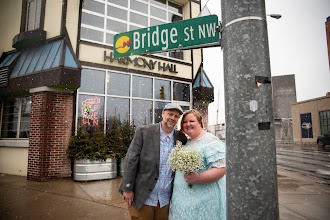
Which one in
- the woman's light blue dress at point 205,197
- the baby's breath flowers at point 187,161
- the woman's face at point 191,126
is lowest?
the woman's light blue dress at point 205,197

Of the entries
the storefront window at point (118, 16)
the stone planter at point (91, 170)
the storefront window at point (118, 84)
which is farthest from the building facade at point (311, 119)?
the stone planter at point (91, 170)

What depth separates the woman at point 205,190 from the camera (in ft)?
6.88

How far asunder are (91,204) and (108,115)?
13.1 ft

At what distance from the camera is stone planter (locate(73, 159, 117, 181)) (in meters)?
6.68

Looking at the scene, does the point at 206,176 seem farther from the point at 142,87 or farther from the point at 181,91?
the point at 181,91

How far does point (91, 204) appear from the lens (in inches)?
186

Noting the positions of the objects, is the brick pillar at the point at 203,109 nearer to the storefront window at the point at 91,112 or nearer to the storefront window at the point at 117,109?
the storefront window at the point at 117,109

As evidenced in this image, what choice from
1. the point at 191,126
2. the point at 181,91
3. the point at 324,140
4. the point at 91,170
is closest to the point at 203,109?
the point at 181,91

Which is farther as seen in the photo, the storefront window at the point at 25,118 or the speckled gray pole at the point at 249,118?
the storefront window at the point at 25,118

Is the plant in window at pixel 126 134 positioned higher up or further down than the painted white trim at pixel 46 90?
further down

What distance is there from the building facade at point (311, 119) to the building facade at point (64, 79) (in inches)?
996

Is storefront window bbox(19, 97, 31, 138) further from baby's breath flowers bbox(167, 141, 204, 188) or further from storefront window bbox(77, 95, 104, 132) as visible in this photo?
baby's breath flowers bbox(167, 141, 204, 188)

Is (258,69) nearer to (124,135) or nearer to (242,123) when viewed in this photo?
(242,123)

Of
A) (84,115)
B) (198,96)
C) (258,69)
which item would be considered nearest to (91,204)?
(84,115)
